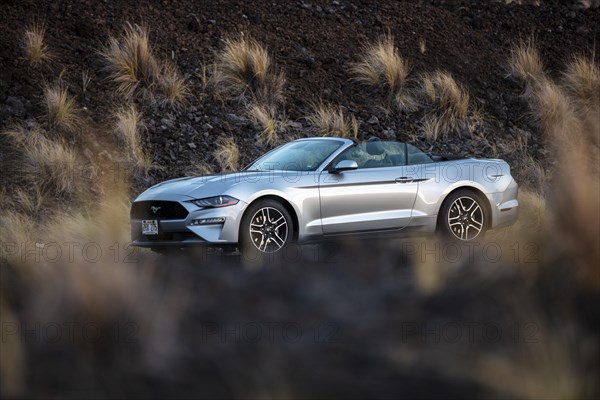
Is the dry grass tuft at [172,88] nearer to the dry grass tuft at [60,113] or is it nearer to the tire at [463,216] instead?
the dry grass tuft at [60,113]

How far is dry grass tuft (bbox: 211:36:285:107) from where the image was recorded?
757 inches

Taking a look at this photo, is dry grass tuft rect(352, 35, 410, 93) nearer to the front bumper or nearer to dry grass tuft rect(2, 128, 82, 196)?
dry grass tuft rect(2, 128, 82, 196)

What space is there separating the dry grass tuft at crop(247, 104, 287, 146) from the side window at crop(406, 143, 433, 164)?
6457mm

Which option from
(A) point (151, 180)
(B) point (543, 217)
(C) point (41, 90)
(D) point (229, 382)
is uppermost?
(C) point (41, 90)

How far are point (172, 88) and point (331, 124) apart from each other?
314cm

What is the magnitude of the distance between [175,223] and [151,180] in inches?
247

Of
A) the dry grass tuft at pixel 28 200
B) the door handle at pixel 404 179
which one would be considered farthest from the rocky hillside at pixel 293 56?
the door handle at pixel 404 179

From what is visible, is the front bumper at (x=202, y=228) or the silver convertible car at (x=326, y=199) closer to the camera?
the front bumper at (x=202, y=228)

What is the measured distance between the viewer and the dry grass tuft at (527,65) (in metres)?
21.9

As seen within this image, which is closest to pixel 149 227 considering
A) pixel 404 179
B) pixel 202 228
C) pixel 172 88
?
pixel 202 228

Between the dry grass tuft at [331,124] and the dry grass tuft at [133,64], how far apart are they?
3.22 meters

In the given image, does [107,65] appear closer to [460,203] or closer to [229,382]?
[460,203]

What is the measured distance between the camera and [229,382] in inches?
212

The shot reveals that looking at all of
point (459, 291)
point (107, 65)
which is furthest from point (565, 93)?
point (459, 291)
